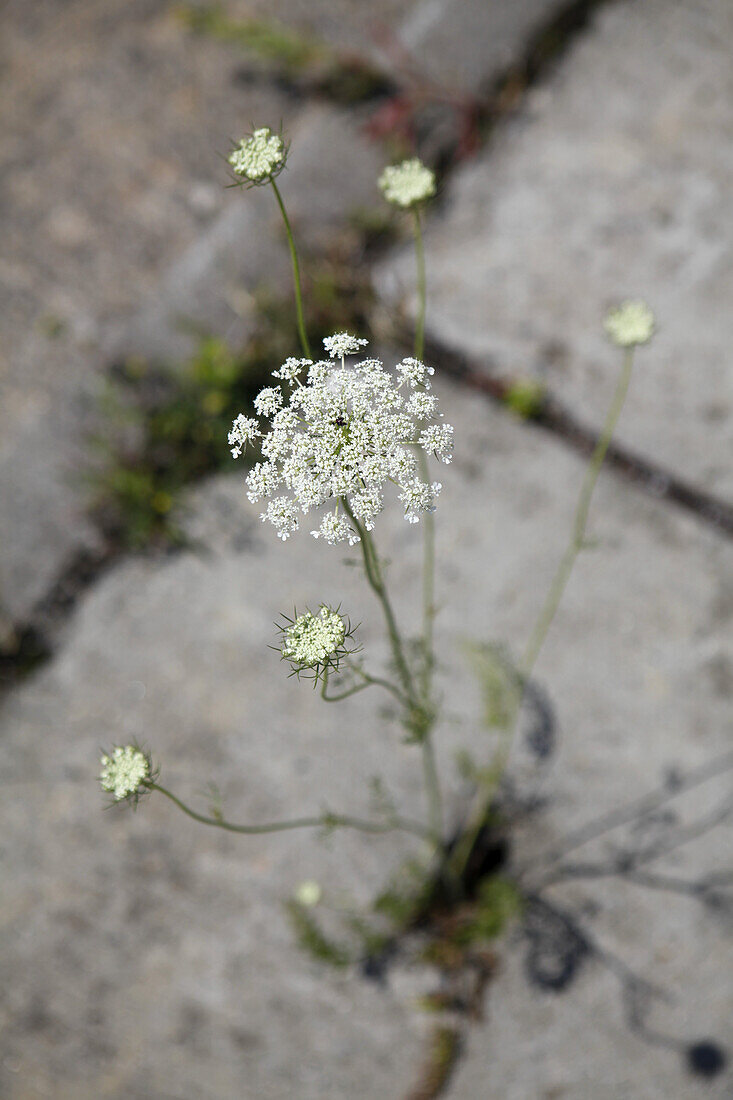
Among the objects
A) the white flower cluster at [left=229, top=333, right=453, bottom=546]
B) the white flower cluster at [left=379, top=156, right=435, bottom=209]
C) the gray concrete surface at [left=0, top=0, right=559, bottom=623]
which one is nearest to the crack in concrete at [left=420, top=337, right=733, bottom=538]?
the gray concrete surface at [left=0, top=0, right=559, bottom=623]

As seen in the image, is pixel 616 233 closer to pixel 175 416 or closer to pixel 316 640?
pixel 175 416

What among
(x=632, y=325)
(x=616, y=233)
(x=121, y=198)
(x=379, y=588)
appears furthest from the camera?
(x=121, y=198)

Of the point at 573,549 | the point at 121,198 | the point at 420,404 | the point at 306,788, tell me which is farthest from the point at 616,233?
the point at 306,788

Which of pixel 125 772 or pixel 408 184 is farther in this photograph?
pixel 408 184

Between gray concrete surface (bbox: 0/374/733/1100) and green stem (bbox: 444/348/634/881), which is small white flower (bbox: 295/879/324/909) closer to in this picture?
gray concrete surface (bbox: 0/374/733/1100)

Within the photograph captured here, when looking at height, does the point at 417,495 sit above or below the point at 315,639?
above
